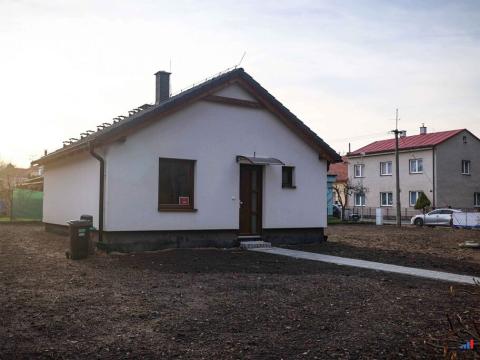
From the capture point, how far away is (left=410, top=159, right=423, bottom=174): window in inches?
1646

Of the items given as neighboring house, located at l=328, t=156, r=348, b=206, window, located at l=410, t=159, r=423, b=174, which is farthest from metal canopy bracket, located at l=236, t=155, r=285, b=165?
neighboring house, located at l=328, t=156, r=348, b=206

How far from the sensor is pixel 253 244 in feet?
A: 50.0

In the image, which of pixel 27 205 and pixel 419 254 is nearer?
pixel 419 254

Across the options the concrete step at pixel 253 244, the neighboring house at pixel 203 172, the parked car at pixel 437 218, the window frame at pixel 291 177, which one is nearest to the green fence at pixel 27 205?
the neighboring house at pixel 203 172

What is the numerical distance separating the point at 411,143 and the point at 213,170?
3321 cm

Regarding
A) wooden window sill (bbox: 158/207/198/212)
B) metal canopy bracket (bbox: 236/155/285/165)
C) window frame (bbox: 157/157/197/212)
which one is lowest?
wooden window sill (bbox: 158/207/198/212)

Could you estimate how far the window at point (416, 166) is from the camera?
41812mm

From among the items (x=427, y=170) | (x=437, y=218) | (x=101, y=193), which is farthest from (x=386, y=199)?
(x=101, y=193)

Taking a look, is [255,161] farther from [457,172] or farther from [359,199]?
[359,199]

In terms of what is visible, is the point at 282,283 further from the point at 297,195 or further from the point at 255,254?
the point at 297,195

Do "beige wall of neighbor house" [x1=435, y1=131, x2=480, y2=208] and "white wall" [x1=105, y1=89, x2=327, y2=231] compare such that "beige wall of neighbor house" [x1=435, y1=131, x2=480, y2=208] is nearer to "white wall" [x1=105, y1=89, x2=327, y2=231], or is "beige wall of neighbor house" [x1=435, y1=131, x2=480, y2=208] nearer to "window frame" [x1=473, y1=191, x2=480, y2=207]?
"window frame" [x1=473, y1=191, x2=480, y2=207]

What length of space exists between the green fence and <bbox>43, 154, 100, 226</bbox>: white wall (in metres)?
12.7

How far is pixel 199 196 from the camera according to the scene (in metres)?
14.6

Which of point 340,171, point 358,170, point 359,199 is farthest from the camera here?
point 340,171
